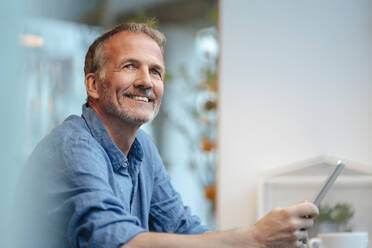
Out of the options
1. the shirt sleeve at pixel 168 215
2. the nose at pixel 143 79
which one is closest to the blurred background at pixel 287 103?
the shirt sleeve at pixel 168 215

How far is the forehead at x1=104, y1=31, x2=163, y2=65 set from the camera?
1097mm

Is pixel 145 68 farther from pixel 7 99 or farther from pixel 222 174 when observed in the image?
pixel 222 174

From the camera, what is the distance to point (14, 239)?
1.30ft

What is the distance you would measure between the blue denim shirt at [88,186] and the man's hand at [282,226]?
200mm

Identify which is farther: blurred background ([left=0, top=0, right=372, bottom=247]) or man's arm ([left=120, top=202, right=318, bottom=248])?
blurred background ([left=0, top=0, right=372, bottom=247])

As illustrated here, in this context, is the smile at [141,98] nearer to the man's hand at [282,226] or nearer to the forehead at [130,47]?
the forehead at [130,47]

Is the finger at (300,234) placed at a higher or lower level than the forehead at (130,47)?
lower

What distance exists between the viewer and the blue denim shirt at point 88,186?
79cm

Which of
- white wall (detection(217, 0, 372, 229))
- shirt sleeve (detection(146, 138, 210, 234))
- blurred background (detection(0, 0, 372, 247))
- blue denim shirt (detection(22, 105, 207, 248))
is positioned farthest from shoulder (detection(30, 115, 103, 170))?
white wall (detection(217, 0, 372, 229))

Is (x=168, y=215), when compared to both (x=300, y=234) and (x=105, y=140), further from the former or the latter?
(x=300, y=234)

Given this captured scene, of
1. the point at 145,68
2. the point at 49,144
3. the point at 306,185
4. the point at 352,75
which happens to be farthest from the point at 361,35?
the point at 49,144

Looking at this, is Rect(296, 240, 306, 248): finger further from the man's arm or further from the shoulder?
the shoulder

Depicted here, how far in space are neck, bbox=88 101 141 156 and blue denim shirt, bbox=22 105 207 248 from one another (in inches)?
1.4

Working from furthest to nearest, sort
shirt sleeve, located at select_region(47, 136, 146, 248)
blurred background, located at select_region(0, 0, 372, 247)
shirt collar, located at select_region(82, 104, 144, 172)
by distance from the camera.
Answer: blurred background, located at select_region(0, 0, 372, 247) < shirt collar, located at select_region(82, 104, 144, 172) < shirt sleeve, located at select_region(47, 136, 146, 248)
